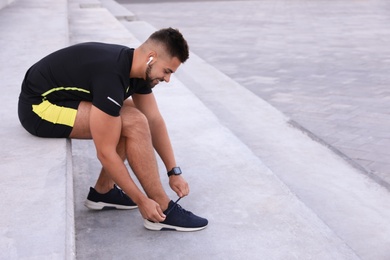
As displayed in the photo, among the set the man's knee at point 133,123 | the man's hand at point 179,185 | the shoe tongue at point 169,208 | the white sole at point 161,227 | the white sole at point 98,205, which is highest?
the man's knee at point 133,123

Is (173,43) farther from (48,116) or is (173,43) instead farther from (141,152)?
(48,116)

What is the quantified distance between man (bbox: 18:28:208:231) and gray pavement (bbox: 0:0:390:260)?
0.10m

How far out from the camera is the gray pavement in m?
2.41

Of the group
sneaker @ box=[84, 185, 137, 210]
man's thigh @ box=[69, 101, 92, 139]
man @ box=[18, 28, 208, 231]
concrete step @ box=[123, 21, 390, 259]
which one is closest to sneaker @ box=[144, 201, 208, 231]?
man @ box=[18, 28, 208, 231]

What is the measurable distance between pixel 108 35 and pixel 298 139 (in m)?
3.98

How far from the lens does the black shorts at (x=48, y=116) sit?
289 cm

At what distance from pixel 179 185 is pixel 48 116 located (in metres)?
0.70

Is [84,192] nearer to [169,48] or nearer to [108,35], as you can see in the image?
[169,48]

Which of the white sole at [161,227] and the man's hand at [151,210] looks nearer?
the man's hand at [151,210]

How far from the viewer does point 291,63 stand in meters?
8.21

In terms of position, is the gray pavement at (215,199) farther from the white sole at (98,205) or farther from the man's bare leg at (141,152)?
the man's bare leg at (141,152)

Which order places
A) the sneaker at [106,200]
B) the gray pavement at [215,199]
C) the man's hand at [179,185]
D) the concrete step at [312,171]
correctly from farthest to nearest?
the concrete step at [312,171]
the sneaker at [106,200]
the man's hand at [179,185]
the gray pavement at [215,199]

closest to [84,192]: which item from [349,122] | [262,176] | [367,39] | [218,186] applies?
[218,186]

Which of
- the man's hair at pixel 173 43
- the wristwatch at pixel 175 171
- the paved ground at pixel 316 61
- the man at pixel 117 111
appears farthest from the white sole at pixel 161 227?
the paved ground at pixel 316 61
